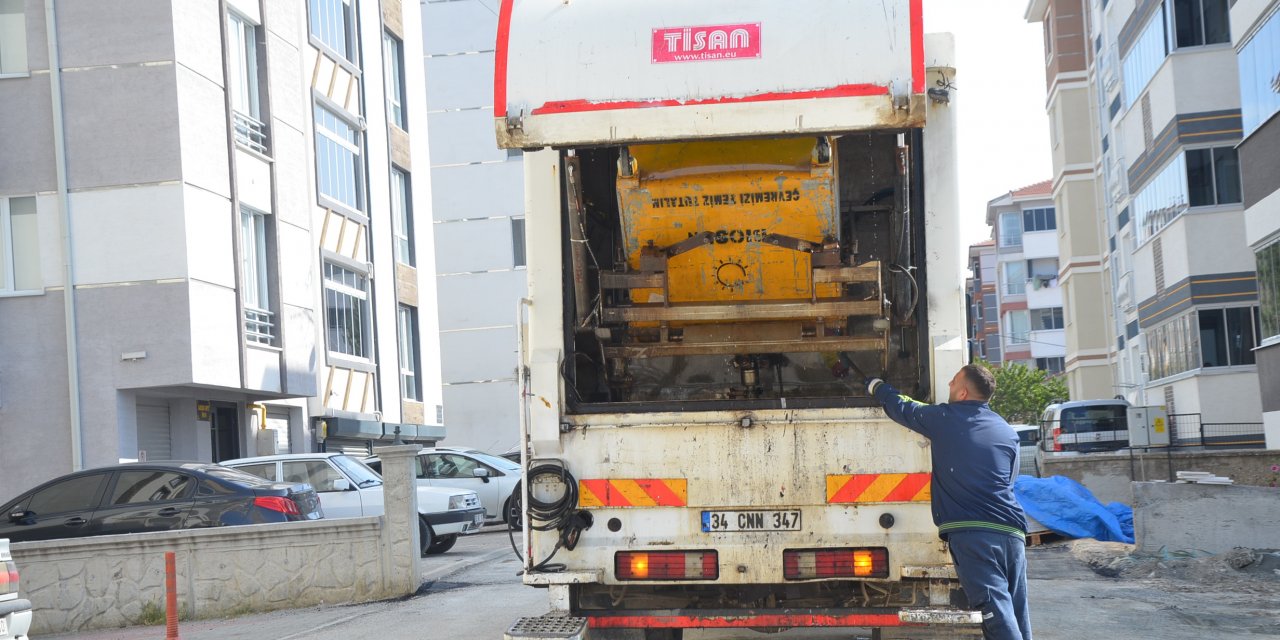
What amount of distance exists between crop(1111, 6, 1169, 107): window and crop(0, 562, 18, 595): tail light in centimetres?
2638

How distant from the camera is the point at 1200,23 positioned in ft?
92.4

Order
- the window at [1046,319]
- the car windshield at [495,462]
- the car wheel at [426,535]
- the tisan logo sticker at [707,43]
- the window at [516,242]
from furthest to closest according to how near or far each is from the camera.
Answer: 1. the window at [1046,319]
2. the window at [516,242]
3. the car windshield at [495,462]
4. the car wheel at [426,535]
5. the tisan logo sticker at [707,43]

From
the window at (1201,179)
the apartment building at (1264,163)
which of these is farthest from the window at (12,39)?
the window at (1201,179)

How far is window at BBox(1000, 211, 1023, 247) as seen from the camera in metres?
84.8

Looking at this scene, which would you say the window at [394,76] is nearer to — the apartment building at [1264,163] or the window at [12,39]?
the window at [12,39]

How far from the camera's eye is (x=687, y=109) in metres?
6.00

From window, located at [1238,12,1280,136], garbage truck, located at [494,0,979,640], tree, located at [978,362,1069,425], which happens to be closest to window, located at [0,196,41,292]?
garbage truck, located at [494,0,979,640]

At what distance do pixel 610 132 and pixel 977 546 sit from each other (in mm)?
2494

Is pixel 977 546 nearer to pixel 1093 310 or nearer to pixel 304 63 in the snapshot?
pixel 304 63

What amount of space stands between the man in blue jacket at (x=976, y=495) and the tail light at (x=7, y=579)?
226 inches

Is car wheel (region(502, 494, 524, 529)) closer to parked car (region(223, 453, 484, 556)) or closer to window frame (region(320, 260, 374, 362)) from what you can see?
parked car (region(223, 453, 484, 556))

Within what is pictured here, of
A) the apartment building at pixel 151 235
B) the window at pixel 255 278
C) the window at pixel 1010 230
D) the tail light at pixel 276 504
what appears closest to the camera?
the tail light at pixel 276 504

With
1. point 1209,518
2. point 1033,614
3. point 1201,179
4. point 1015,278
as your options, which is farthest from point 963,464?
point 1015,278

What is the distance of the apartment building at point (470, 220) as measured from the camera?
45062mm
